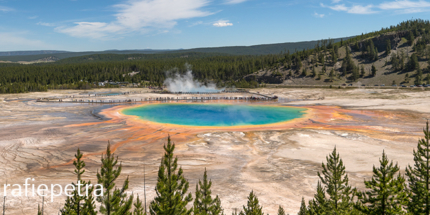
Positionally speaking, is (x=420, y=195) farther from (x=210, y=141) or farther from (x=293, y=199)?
(x=210, y=141)

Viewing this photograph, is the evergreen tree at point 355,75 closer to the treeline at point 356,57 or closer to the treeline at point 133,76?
the treeline at point 356,57

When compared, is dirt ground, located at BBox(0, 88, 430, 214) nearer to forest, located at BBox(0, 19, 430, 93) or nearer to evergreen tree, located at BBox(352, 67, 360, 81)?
evergreen tree, located at BBox(352, 67, 360, 81)

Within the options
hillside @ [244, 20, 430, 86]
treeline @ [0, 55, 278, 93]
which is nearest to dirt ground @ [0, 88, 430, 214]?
hillside @ [244, 20, 430, 86]

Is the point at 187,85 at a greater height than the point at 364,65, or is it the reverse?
the point at 364,65

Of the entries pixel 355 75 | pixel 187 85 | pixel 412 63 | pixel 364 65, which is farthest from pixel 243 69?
pixel 412 63

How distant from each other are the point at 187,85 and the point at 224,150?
325ft

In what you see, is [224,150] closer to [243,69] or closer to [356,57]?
[243,69]

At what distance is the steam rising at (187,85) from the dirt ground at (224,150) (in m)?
67.5

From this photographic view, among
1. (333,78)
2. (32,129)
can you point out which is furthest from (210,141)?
(333,78)

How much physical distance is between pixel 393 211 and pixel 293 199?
784 cm

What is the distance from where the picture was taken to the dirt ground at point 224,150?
20922 millimetres

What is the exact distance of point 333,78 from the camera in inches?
4690

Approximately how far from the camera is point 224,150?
3009 cm

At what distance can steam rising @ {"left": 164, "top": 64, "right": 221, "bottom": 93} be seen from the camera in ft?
383
